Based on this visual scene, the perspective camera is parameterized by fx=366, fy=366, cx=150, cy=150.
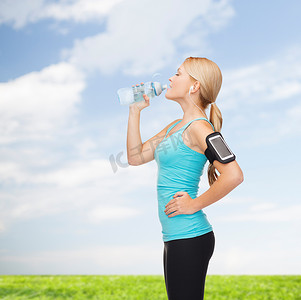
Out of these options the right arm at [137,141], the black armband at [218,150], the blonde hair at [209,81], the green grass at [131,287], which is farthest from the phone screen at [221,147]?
the green grass at [131,287]

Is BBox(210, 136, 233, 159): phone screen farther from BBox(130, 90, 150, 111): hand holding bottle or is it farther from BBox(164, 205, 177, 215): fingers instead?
BBox(130, 90, 150, 111): hand holding bottle

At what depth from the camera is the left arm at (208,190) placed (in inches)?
60.1

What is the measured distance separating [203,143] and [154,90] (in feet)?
1.67

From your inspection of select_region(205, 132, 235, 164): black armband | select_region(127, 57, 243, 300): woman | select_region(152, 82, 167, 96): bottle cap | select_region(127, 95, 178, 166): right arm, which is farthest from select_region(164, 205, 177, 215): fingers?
select_region(152, 82, 167, 96): bottle cap

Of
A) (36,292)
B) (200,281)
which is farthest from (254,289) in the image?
(200,281)

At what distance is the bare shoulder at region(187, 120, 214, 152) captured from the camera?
5.29ft

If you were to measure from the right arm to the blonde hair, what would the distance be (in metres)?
0.28

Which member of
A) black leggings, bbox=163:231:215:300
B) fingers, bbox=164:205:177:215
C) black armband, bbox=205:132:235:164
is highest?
black armband, bbox=205:132:235:164

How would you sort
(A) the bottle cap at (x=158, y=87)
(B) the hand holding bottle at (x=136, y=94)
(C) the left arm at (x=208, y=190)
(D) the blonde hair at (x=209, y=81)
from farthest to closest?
1. (B) the hand holding bottle at (x=136, y=94)
2. (A) the bottle cap at (x=158, y=87)
3. (D) the blonde hair at (x=209, y=81)
4. (C) the left arm at (x=208, y=190)

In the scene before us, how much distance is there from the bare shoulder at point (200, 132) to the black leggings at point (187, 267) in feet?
1.32

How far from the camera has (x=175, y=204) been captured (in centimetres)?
161

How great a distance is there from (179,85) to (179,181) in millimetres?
488

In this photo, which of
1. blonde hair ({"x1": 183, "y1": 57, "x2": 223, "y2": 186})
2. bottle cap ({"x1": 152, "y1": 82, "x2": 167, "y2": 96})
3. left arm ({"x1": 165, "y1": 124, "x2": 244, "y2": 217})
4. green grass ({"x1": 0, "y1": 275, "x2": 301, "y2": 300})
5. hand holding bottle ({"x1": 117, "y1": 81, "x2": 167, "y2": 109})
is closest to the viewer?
left arm ({"x1": 165, "y1": 124, "x2": 244, "y2": 217})

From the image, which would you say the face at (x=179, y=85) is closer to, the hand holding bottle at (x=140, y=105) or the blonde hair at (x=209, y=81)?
the blonde hair at (x=209, y=81)
